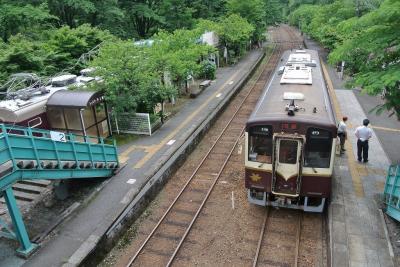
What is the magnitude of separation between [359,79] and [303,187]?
11.4 ft

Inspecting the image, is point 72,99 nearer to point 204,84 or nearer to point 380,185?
point 380,185

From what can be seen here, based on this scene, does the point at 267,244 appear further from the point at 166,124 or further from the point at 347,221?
the point at 166,124

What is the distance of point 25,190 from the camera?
13.0 m

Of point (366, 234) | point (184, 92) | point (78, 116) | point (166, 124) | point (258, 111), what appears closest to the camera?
point (366, 234)

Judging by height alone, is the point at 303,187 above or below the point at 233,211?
above

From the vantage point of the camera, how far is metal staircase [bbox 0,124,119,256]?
8.80 metres

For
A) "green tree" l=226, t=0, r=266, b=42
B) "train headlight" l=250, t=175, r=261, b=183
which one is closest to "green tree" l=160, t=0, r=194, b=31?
"green tree" l=226, t=0, r=266, b=42

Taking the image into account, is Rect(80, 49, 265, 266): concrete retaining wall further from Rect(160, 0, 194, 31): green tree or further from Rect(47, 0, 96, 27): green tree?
Rect(160, 0, 194, 31): green tree

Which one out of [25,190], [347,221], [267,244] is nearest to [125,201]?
[25,190]

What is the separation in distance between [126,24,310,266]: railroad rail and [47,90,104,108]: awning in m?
5.47

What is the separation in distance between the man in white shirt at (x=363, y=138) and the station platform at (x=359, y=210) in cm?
36

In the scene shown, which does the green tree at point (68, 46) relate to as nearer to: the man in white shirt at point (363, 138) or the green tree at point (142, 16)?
the green tree at point (142, 16)

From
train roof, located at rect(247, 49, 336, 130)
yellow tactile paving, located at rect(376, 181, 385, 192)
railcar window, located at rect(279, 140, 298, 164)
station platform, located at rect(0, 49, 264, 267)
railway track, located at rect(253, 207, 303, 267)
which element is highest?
train roof, located at rect(247, 49, 336, 130)

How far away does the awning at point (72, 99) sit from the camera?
48.4ft
